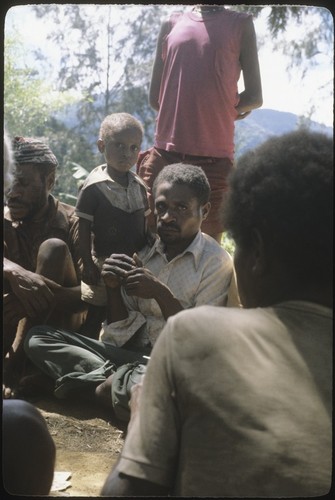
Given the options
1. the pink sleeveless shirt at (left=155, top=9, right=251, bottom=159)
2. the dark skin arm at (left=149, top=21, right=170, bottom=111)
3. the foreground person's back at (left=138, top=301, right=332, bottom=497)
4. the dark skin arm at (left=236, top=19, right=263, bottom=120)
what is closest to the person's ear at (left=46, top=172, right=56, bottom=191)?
the pink sleeveless shirt at (left=155, top=9, right=251, bottom=159)

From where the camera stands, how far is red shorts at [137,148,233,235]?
141 inches

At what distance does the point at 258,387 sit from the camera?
1.26 meters

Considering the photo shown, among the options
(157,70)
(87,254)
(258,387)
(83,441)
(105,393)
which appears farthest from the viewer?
(157,70)

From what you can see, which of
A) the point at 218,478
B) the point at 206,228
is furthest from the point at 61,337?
the point at 218,478

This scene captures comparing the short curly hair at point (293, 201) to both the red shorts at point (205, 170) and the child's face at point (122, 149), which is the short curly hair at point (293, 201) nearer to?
the red shorts at point (205, 170)

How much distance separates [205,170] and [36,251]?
3.01ft

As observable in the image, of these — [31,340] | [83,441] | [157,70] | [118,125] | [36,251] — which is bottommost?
[83,441]

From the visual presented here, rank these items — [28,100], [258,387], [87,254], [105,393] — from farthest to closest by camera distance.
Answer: [28,100], [87,254], [105,393], [258,387]

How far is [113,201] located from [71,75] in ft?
33.2

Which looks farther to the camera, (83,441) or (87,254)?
(87,254)

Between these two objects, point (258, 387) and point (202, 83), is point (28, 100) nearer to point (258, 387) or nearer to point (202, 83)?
point (202, 83)

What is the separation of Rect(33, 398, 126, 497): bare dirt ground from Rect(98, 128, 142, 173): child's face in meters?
1.18

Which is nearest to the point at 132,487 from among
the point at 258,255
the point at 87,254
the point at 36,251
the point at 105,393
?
the point at 258,255

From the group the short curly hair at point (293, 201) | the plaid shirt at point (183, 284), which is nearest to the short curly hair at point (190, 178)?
the plaid shirt at point (183, 284)
